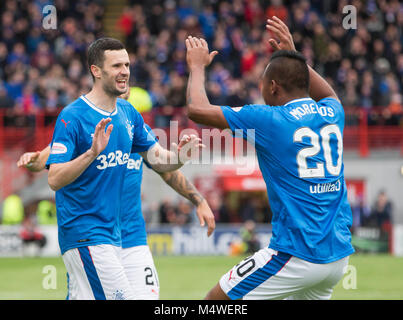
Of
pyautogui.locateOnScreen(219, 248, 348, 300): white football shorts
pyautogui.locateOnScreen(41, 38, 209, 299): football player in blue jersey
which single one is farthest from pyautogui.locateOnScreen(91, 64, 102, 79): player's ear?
pyautogui.locateOnScreen(219, 248, 348, 300): white football shorts

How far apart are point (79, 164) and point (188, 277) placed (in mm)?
9716

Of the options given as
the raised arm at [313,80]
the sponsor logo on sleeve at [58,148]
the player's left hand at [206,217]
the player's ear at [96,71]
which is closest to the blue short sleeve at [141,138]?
the player's ear at [96,71]

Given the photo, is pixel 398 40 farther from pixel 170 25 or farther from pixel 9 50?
pixel 9 50

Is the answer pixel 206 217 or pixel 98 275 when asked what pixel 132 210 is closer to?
pixel 206 217

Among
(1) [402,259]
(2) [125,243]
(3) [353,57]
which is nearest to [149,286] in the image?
→ (2) [125,243]

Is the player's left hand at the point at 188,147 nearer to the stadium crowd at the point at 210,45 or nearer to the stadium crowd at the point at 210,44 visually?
the stadium crowd at the point at 210,45

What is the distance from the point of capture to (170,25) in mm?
25016

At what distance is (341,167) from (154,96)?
17.1 meters

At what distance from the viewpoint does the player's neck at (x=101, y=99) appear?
19.8 feet

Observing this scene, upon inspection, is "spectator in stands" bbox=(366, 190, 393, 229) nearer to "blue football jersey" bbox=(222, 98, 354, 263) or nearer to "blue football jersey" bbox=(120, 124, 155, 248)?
"blue football jersey" bbox=(120, 124, 155, 248)

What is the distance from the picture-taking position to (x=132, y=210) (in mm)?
7230

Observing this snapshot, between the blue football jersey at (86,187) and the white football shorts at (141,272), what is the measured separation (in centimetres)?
80

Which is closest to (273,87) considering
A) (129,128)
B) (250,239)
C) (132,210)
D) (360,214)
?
(129,128)

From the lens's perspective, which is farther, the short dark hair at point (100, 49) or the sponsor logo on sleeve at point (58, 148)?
the short dark hair at point (100, 49)
